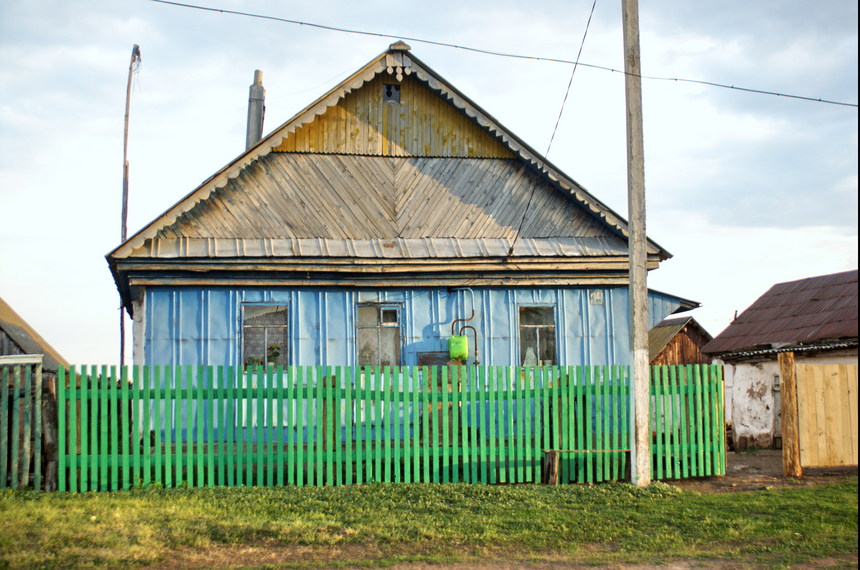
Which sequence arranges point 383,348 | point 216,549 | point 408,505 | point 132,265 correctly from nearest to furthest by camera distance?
point 216,549 → point 408,505 → point 132,265 → point 383,348

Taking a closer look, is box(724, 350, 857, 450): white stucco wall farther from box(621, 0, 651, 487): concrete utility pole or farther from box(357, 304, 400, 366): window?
box(357, 304, 400, 366): window

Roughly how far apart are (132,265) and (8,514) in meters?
5.76

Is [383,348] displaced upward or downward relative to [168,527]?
upward

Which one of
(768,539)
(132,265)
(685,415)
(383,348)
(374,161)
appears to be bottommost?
(768,539)

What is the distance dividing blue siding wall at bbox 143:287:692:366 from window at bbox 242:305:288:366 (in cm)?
15

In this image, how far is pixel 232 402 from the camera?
442 inches

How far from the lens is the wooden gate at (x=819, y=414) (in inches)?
463

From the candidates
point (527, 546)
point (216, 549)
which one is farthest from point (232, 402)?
point (527, 546)

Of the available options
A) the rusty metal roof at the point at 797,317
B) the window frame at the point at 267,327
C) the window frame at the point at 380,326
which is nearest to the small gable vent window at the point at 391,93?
the window frame at the point at 380,326

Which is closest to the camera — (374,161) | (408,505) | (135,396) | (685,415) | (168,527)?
(168,527)

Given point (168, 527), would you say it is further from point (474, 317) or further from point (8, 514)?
point (474, 317)

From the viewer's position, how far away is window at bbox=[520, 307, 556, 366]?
1523cm

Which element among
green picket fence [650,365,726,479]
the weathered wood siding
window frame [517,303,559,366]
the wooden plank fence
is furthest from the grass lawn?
the weathered wood siding

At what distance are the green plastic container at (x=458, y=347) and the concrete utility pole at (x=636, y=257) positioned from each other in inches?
154
